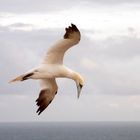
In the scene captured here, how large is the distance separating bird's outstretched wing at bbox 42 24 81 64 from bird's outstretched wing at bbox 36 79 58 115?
183cm

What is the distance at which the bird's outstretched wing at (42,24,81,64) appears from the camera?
18331mm

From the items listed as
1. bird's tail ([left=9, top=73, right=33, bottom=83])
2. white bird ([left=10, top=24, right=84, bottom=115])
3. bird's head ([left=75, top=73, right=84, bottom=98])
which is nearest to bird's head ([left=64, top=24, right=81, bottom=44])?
white bird ([left=10, top=24, right=84, bottom=115])

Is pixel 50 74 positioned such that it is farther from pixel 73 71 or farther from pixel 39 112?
pixel 39 112

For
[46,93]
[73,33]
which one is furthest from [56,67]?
[46,93]

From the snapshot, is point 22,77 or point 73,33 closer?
point 22,77

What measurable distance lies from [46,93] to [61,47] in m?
2.45

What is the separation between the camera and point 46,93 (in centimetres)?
2077

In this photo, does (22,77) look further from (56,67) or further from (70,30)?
(70,30)

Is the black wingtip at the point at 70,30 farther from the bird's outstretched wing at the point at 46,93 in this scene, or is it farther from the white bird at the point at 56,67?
the bird's outstretched wing at the point at 46,93

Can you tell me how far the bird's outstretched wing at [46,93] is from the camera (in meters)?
20.0

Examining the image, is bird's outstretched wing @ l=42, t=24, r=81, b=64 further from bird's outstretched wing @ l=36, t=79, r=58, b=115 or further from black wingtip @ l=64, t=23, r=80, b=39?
bird's outstretched wing @ l=36, t=79, r=58, b=115

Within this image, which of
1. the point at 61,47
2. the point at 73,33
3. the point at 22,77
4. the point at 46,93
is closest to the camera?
the point at 22,77

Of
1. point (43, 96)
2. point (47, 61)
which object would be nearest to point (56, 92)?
point (43, 96)

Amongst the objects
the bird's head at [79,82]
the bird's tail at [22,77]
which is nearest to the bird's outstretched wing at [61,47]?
the bird's head at [79,82]
